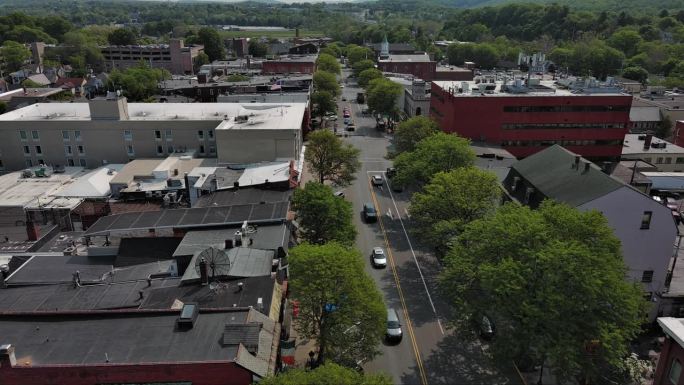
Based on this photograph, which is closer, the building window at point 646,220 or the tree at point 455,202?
the building window at point 646,220

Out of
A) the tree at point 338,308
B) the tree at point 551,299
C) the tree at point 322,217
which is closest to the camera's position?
the tree at point 551,299

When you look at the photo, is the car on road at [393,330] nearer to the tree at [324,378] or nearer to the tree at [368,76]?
the tree at [324,378]

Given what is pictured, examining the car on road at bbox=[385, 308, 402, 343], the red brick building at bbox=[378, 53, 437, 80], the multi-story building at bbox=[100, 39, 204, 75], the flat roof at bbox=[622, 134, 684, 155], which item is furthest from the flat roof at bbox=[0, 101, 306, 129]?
the multi-story building at bbox=[100, 39, 204, 75]

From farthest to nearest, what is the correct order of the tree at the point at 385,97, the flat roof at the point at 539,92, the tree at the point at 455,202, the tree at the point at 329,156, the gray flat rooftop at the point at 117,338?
the tree at the point at 385,97 < the flat roof at the point at 539,92 < the tree at the point at 329,156 < the tree at the point at 455,202 < the gray flat rooftop at the point at 117,338

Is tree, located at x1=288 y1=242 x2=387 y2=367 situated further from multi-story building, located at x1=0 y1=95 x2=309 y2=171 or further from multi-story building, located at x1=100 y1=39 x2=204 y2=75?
multi-story building, located at x1=100 y1=39 x2=204 y2=75

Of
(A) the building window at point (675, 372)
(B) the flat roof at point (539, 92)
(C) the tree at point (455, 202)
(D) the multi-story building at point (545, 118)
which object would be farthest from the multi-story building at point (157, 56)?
(A) the building window at point (675, 372)

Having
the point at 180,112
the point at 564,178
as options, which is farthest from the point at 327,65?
the point at 564,178
